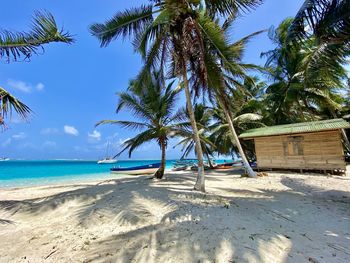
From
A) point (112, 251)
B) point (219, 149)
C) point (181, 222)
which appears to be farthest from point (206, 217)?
point (219, 149)

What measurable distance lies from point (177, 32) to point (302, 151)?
11396 millimetres

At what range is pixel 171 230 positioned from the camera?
152 inches

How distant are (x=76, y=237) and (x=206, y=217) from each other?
253cm

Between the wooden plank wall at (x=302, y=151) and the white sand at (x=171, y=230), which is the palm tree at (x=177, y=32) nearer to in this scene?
the white sand at (x=171, y=230)

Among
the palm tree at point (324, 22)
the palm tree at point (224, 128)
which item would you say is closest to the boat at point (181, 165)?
the palm tree at point (224, 128)

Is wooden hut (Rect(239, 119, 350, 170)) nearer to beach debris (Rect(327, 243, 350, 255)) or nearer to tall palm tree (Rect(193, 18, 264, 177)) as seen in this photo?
tall palm tree (Rect(193, 18, 264, 177))

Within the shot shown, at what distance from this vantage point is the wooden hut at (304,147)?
41.4 feet

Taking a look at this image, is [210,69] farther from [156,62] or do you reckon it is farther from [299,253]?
[299,253]

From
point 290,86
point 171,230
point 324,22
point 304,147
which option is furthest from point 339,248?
point 290,86

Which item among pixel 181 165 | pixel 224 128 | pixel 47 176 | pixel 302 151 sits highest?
pixel 224 128

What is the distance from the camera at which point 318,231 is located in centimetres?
416

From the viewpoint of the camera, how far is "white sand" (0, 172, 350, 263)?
3148 millimetres

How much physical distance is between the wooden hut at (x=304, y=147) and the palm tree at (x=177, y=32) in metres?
9.04

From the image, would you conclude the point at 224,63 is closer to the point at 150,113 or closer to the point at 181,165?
the point at 150,113
